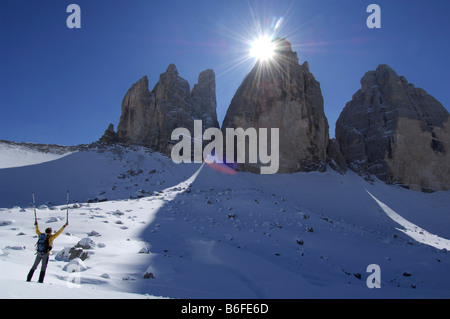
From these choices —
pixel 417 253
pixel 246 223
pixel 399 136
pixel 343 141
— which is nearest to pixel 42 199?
pixel 246 223

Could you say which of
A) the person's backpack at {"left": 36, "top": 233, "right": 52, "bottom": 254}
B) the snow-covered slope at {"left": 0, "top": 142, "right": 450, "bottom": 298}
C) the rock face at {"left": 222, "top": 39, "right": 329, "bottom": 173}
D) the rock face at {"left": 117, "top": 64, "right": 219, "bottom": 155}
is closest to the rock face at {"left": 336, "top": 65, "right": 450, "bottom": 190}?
the rock face at {"left": 222, "top": 39, "right": 329, "bottom": 173}

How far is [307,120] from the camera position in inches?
1626

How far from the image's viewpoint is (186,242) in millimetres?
11156

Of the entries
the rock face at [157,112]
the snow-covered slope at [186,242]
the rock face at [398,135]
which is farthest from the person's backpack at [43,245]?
the rock face at [398,135]

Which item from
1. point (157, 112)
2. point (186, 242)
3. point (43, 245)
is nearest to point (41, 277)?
point (43, 245)

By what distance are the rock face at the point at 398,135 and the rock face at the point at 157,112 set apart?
32246 mm

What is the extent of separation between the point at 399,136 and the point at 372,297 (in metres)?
48.2

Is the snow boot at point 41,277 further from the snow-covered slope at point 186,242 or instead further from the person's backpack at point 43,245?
the person's backpack at point 43,245

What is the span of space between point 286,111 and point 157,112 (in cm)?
2293

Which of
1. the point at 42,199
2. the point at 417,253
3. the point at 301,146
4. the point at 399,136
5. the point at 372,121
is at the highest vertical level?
the point at 372,121

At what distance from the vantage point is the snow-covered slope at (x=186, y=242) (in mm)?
6461

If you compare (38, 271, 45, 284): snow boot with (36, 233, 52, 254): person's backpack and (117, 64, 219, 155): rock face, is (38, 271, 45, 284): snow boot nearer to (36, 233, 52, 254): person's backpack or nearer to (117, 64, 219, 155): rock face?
(36, 233, 52, 254): person's backpack

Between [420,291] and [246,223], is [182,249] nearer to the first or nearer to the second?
[246,223]

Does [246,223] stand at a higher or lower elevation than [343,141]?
lower
